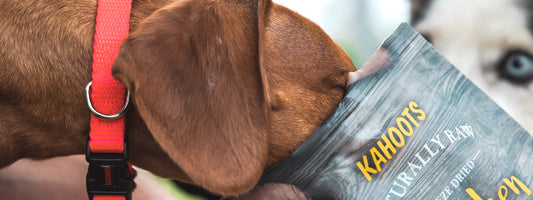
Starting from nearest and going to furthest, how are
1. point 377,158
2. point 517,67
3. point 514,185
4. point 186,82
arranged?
point 186,82 → point 377,158 → point 514,185 → point 517,67

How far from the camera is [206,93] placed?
137cm

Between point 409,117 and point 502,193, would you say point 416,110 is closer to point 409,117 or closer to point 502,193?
point 409,117

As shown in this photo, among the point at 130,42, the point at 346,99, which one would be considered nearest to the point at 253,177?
the point at 346,99

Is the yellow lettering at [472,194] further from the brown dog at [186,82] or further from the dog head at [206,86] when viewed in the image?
the dog head at [206,86]

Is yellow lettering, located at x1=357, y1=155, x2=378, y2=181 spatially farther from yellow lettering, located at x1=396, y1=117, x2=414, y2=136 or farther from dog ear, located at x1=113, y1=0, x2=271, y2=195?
dog ear, located at x1=113, y1=0, x2=271, y2=195

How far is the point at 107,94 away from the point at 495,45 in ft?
8.10

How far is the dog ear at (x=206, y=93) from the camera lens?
1.33m

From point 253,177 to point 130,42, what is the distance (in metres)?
0.50

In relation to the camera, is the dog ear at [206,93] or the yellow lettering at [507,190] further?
the yellow lettering at [507,190]

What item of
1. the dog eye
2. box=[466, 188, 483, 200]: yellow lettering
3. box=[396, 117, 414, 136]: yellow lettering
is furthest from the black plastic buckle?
the dog eye

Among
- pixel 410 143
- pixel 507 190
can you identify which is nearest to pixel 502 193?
pixel 507 190

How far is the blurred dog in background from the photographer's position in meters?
2.89

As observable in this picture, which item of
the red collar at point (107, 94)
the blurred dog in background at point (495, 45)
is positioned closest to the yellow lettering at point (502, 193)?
the red collar at point (107, 94)

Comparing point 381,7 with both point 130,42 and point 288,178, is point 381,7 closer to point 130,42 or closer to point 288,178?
point 288,178
